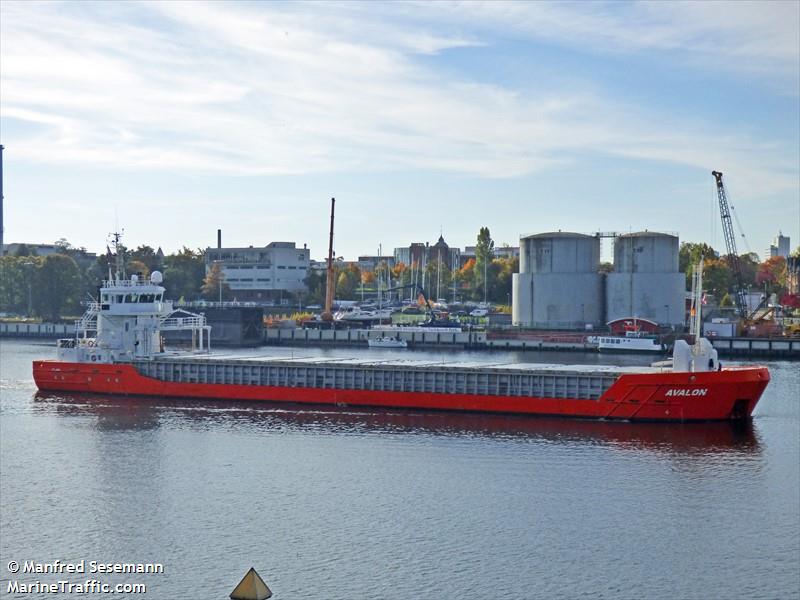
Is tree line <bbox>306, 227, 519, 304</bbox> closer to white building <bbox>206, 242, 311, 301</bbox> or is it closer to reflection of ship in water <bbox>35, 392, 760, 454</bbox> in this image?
white building <bbox>206, 242, 311, 301</bbox>

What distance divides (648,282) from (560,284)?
10.3m

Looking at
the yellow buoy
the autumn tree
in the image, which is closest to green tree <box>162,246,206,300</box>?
the autumn tree

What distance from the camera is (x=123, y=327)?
222 ft

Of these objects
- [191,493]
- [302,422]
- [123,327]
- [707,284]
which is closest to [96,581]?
[191,493]

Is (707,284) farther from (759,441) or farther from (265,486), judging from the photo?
(265,486)

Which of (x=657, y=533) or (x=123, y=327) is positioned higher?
(x=123, y=327)

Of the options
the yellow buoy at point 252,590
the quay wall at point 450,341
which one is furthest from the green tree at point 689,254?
the yellow buoy at point 252,590

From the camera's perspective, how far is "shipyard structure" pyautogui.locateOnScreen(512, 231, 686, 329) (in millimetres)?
116438

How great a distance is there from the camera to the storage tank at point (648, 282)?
115750mm

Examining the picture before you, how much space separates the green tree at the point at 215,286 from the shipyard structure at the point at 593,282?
58.9 meters

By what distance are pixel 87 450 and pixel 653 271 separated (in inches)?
3304

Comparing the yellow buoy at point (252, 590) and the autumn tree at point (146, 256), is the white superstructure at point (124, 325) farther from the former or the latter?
the autumn tree at point (146, 256)

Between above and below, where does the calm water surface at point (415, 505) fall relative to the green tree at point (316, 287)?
below

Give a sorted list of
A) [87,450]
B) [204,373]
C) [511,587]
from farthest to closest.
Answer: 1. [204,373]
2. [87,450]
3. [511,587]
